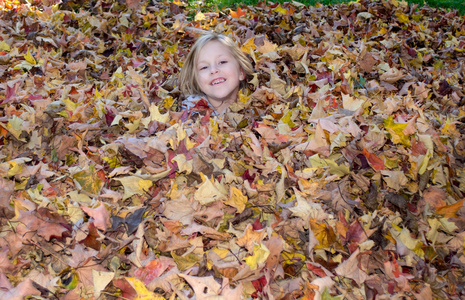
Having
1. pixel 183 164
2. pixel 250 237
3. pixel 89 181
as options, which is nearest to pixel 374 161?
pixel 250 237

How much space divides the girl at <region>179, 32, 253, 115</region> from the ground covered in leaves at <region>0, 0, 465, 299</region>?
0.47 feet

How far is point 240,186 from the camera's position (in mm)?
1764

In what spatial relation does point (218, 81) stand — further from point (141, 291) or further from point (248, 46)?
point (141, 291)

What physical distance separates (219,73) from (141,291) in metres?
1.96

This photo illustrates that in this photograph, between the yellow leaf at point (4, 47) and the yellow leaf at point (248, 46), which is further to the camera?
the yellow leaf at point (4, 47)

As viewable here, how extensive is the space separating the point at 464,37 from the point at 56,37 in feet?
13.9

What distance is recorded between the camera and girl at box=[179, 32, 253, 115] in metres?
2.95

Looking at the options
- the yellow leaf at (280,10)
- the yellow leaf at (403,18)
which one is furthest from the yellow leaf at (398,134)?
the yellow leaf at (403,18)

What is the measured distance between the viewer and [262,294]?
136 centimetres

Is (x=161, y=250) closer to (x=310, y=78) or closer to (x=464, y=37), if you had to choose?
(x=310, y=78)

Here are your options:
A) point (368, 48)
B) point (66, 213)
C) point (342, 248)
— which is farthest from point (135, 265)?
point (368, 48)

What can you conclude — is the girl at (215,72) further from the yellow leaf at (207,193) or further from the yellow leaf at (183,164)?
the yellow leaf at (207,193)

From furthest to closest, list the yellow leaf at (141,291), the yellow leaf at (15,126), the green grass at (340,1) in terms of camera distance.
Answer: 1. the green grass at (340,1)
2. the yellow leaf at (15,126)
3. the yellow leaf at (141,291)

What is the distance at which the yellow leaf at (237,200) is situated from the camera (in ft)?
5.37
